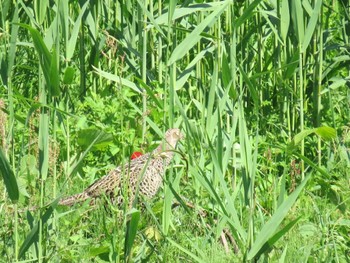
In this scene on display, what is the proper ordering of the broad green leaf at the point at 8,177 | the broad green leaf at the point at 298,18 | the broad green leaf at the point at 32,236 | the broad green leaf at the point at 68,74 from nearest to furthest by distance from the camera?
the broad green leaf at the point at 8,177 → the broad green leaf at the point at 32,236 → the broad green leaf at the point at 68,74 → the broad green leaf at the point at 298,18

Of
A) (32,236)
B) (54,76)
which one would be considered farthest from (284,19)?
(32,236)

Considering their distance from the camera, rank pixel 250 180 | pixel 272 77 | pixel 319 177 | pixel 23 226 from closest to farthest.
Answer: pixel 250 180 < pixel 23 226 < pixel 319 177 < pixel 272 77

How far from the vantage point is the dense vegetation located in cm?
284

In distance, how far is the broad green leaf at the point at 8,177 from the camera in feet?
8.54

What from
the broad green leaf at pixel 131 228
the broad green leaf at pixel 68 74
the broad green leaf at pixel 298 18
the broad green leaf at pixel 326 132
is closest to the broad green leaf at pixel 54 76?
the broad green leaf at pixel 131 228

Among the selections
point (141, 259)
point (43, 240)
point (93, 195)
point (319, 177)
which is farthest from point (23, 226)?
point (319, 177)

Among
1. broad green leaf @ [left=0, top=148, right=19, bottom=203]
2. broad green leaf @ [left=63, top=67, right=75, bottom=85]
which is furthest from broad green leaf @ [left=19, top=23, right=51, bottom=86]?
broad green leaf @ [left=63, top=67, right=75, bottom=85]

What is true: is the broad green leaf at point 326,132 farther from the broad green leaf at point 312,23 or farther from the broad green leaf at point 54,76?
the broad green leaf at point 54,76

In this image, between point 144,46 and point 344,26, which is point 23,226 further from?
point 344,26

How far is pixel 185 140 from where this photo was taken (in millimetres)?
3854

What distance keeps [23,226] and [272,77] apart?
2643 millimetres

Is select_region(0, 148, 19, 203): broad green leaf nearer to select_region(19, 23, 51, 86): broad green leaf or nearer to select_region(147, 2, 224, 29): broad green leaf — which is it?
select_region(19, 23, 51, 86): broad green leaf

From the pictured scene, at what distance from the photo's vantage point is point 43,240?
291 cm

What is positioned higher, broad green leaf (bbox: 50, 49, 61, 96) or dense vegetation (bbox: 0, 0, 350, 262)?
broad green leaf (bbox: 50, 49, 61, 96)
